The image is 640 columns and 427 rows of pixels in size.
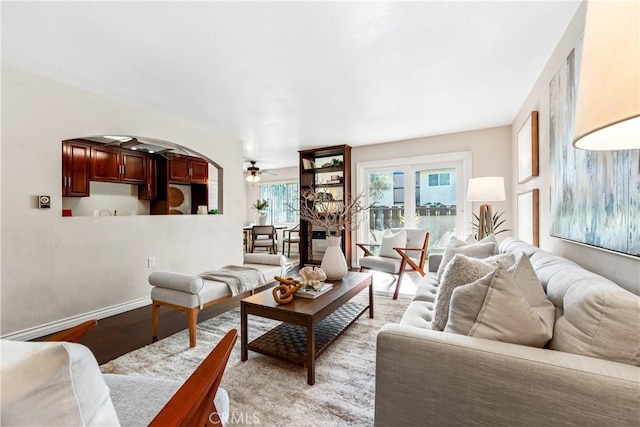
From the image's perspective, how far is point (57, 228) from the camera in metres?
2.50

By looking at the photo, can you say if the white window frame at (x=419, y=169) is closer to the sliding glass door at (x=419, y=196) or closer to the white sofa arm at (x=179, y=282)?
the sliding glass door at (x=419, y=196)

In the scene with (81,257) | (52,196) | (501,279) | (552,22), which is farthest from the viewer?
(81,257)

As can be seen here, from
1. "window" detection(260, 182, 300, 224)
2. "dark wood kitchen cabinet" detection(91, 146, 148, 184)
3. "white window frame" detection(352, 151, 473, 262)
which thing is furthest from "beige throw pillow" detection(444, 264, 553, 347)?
"window" detection(260, 182, 300, 224)

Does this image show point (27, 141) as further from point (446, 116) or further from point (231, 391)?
point (446, 116)

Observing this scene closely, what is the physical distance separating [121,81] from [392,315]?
→ 339cm

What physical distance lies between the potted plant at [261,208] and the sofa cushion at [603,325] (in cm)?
645

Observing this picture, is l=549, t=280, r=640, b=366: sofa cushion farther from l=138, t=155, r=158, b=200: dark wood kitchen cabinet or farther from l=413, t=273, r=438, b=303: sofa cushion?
l=138, t=155, r=158, b=200: dark wood kitchen cabinet

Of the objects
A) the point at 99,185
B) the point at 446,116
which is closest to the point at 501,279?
the point at 446,116

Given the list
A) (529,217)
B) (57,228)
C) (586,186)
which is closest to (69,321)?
(57,228)

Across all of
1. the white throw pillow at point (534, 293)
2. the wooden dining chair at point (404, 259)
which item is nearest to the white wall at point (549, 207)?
the white throw pillow at point (534, 293)

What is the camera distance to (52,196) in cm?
248

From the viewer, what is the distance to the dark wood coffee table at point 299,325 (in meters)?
1.74

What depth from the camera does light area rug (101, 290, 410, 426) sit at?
1456 millimetres

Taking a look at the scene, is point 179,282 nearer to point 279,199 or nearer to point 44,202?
point 44,202
